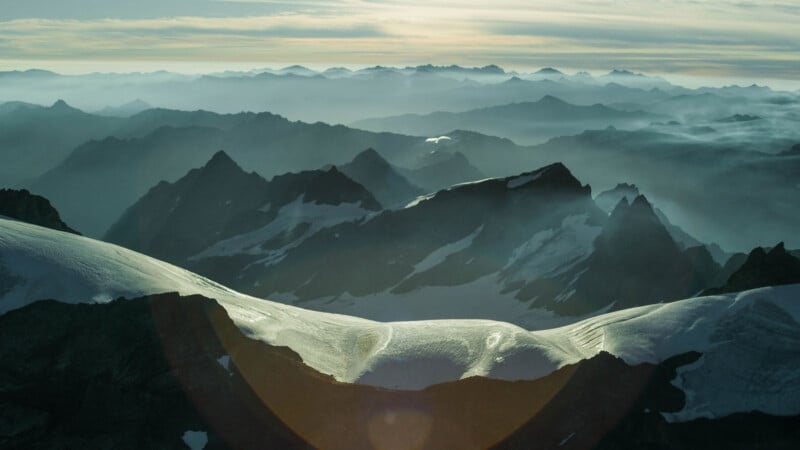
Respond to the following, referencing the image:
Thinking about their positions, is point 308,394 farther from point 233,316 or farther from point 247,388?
point 233,316

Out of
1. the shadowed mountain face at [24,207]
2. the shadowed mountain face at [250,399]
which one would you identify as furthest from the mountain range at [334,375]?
the shadowed mountain face at [24,207]

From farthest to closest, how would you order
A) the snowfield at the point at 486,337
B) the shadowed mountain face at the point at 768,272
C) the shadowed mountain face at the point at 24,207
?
the shadowed mountain face at the point at 24,207
the shadowed mountain face at the point at 768,272
the snowfield at the point at 486,337

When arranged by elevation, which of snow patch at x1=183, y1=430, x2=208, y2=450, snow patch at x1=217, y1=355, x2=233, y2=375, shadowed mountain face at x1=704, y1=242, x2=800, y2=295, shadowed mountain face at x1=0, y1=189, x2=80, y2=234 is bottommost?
shadowed mountain face at x1=704, y1=242, x2=800, y2=295

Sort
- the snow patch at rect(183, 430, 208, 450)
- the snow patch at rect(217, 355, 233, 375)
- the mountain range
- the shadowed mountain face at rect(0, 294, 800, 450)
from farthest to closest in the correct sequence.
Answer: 1. the snow patch at rect(217, 355, 233, 375)
2. the snow patch at rect(183, 430, 208, 450)
3. the mountain range
4. the shadowed mountain face at rect(0, 294, 800, 450)

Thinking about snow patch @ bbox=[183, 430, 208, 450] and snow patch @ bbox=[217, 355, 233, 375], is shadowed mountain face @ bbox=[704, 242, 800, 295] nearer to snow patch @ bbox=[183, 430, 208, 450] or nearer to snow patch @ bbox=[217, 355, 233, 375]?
snow patch @ bbox=[217, 355, 233, 375]

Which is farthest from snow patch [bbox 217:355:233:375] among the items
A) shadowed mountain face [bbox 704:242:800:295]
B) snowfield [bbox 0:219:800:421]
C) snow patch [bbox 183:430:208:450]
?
shadowed mountain face [bbox 704:242:800:295]

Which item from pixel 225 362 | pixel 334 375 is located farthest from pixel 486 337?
pixel 225 362

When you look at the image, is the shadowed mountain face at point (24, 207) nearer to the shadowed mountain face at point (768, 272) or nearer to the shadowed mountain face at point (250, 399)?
the shadowed mountain face at point (250, 399)

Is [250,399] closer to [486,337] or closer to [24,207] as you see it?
[486,337]
